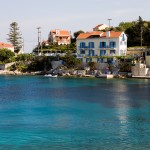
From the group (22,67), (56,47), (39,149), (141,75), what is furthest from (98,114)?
(56,47)

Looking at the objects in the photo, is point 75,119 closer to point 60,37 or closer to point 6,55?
point 6,55

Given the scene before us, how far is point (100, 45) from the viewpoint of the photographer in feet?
227

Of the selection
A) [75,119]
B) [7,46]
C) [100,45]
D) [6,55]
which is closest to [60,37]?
[7,46]

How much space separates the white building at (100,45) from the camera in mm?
68375

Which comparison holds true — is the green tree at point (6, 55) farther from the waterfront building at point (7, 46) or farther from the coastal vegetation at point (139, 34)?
the coastal vegetation at point (139, 34)

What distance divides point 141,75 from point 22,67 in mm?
26512

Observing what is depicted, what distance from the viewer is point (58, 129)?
86.5 feet

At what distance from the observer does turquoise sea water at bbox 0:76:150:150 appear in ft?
76.1

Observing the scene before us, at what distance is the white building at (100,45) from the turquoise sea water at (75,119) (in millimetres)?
19933

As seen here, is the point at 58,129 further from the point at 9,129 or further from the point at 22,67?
the point at 22,67

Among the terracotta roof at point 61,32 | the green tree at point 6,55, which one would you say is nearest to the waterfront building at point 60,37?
the terracotta roof at point 61,32

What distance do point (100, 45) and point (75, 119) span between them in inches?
1603

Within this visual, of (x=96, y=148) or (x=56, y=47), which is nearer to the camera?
(x=96, y=148)

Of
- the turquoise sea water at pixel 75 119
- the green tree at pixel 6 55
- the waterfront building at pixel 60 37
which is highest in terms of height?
the waterfront building at pixel 60 37
